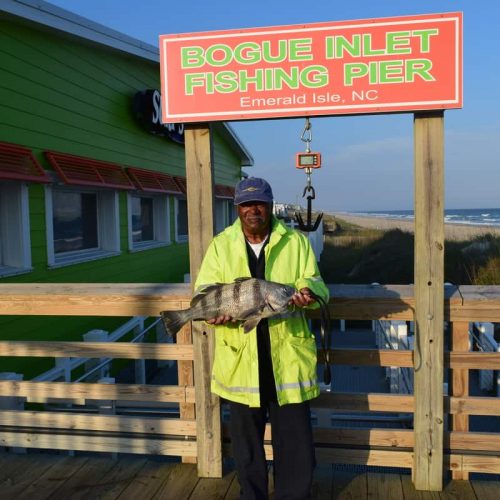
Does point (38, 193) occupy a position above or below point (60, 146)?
below

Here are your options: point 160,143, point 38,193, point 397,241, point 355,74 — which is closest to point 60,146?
point 38,193

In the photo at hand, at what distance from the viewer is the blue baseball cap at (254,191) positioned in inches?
106

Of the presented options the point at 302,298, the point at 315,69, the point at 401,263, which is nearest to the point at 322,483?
the point at 302,298

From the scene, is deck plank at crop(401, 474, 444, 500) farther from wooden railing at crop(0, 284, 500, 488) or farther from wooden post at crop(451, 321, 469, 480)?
wooden post at crop(451, 321, 469, 480)

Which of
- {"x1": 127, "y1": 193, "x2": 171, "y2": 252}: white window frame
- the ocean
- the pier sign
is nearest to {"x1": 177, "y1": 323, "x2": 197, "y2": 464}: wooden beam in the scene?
the pier sign

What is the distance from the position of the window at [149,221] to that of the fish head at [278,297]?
7.35 m

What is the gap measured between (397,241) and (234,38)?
1592 centimetres

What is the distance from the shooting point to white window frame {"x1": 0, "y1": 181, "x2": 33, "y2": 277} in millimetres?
5859

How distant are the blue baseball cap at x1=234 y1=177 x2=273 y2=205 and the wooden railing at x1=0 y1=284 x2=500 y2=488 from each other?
2.79ft

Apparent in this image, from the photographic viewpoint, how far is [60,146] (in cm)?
682

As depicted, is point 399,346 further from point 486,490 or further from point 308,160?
point 308,160

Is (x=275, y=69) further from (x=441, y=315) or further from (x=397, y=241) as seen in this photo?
(x=397, y=241)

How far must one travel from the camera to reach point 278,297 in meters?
2.45

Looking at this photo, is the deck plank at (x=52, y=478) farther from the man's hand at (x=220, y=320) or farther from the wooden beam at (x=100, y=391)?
the man's hand at (x=220, y=320)
